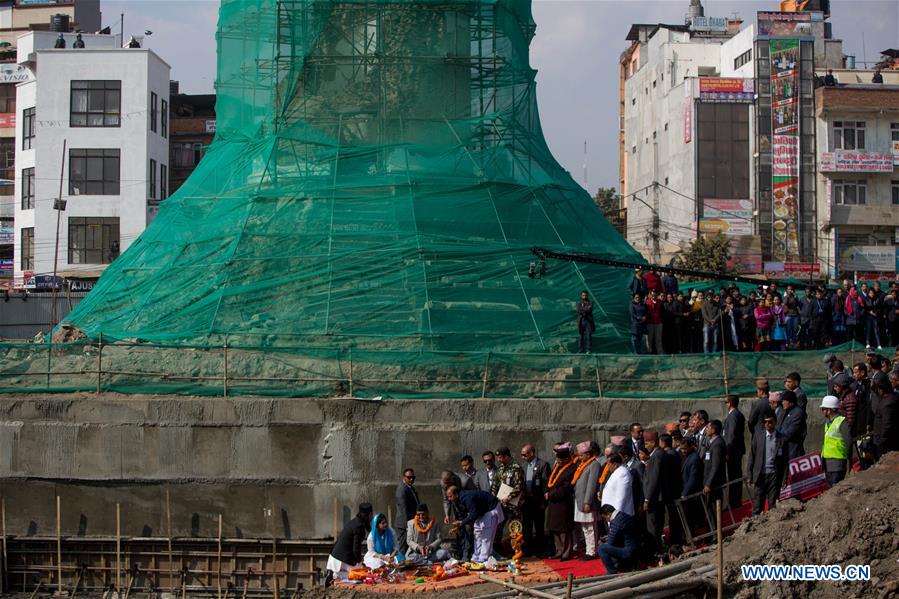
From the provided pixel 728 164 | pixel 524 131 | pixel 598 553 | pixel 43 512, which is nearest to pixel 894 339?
pixel 524 131

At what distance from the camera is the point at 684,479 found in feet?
49.2

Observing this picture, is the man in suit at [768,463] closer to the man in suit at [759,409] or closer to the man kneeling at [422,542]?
the man in suit at [759,409]

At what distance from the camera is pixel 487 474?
54.8ft

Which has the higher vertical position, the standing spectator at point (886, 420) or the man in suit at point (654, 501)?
the standing spectator at point (886, 420)

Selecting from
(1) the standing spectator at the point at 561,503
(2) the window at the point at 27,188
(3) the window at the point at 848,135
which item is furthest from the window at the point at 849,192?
(1) the standing spectator at the point at 561,503

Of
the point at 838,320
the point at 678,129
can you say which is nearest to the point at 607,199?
the point at 678,129

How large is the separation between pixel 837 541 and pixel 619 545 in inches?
109

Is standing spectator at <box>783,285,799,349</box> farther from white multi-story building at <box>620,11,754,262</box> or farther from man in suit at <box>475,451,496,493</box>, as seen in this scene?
white multi-story building at <box>620,11,754,262</box>

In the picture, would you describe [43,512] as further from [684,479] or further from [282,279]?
[684,479]

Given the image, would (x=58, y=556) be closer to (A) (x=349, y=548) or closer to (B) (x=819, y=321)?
(A) (x=349, y=548)

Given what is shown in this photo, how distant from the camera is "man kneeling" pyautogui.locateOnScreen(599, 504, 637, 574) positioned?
47.0 feet

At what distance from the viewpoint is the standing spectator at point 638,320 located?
21438 millimetres

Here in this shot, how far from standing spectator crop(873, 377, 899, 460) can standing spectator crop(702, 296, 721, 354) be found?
7.56 m

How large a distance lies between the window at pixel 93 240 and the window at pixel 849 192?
103 ft
